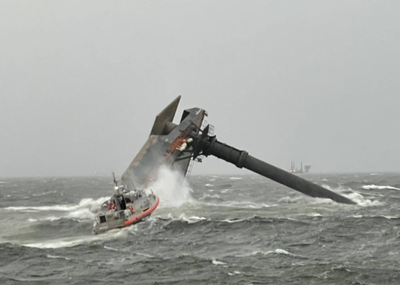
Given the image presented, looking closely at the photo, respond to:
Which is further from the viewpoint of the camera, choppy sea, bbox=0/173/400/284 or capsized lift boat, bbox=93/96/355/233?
capsized lift boat, bbox=93/96/355/233

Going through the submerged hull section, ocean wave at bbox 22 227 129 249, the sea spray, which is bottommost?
ocean wave at bbox 22 227 129 249

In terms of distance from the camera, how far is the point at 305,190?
43531 millimetres

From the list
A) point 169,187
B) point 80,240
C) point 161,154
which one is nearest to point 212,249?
point 80,240

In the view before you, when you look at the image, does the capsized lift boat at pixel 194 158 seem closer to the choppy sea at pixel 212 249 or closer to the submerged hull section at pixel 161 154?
the submerged hull section at pixel 161 154

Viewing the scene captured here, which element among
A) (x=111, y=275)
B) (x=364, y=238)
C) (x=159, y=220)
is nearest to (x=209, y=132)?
(x=159, y=220)

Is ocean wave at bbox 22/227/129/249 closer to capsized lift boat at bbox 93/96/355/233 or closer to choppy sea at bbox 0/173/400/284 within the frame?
choppy sea at bbox 0/173/400/284

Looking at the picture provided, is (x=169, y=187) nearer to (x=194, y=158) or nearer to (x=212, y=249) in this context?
(x=194, y=158)

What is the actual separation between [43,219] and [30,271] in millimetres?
18729

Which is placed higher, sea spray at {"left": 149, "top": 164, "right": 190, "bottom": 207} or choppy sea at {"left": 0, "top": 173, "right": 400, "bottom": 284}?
sea spray at {"left": 149, "top": 164, "right": 190, "bottom": 207}

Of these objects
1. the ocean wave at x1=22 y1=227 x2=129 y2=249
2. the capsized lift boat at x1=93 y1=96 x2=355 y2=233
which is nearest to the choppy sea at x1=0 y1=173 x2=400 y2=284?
the ocean wave at x1=22 y1=227 x2=129 y2=249

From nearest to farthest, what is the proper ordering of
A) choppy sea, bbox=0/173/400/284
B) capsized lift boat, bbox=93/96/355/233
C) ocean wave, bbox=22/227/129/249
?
1. choppy sea, bbox=0/173/400/284
2. ocean wave, bbox=22/227/129/249
3. capsized lift boat, bbox=93/96/355/233

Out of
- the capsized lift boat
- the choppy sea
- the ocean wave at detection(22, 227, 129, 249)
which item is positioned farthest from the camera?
the capsized lift boat

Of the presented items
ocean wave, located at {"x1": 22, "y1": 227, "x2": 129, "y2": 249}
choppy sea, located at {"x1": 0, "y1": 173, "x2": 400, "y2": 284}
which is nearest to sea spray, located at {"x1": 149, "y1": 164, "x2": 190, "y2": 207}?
choppy sea, located at {"x1": 0, "y1": 173, "x2": 400, "y2": 284}

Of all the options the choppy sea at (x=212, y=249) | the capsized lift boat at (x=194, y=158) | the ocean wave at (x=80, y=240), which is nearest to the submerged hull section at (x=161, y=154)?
the capsized lift boat at (x=194, y=158)
